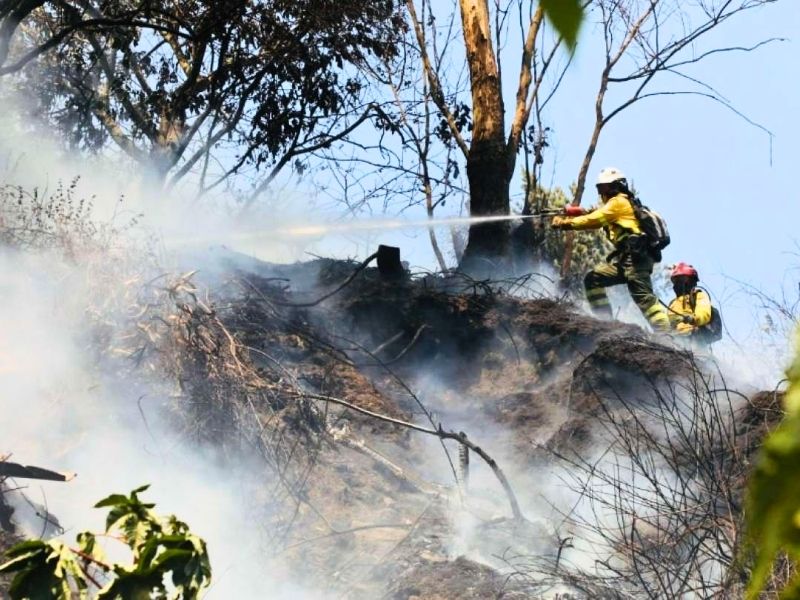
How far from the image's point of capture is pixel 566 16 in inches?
22.0

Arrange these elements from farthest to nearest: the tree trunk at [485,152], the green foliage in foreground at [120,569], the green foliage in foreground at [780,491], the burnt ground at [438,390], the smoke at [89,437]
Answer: the tree trunk at [485,152], the smoke at [89,437], the burnt ground at [438,390], the green foliage in foreground at [120,569], the green foliage in foreground at [780,491]

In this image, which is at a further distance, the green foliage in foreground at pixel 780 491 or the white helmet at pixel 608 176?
the white helmet at pixel 608 176

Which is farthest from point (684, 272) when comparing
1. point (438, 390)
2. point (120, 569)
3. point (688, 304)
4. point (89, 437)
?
point (120, 569)

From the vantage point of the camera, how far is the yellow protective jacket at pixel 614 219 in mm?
10359

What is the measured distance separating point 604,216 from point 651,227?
0.49 meters

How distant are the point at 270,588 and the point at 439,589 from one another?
3.62 ft

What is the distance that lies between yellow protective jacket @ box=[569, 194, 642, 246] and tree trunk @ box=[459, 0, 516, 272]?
279 cm

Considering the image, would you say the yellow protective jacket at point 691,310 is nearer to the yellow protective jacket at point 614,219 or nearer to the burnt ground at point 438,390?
the burnt ground at point 438,390

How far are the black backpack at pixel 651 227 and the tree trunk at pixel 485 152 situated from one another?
9.43 ft

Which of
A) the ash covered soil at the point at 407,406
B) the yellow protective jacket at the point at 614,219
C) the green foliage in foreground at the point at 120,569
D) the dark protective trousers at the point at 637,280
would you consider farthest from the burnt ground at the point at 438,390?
the green foliage in foreground at the point at 120,569

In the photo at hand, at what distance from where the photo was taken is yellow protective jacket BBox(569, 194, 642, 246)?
10359 mm

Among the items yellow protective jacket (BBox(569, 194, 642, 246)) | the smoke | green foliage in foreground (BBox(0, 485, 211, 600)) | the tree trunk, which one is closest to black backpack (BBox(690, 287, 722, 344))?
yellow protective jacket (BBox(569, 194, 642, 246))

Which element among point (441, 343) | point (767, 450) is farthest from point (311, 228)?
point (767, 450)

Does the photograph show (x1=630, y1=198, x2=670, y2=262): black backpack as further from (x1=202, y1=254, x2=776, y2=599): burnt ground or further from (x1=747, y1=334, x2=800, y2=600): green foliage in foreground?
(x1=747, y1=334, x2=800, y2=600): green foliage in foreground
